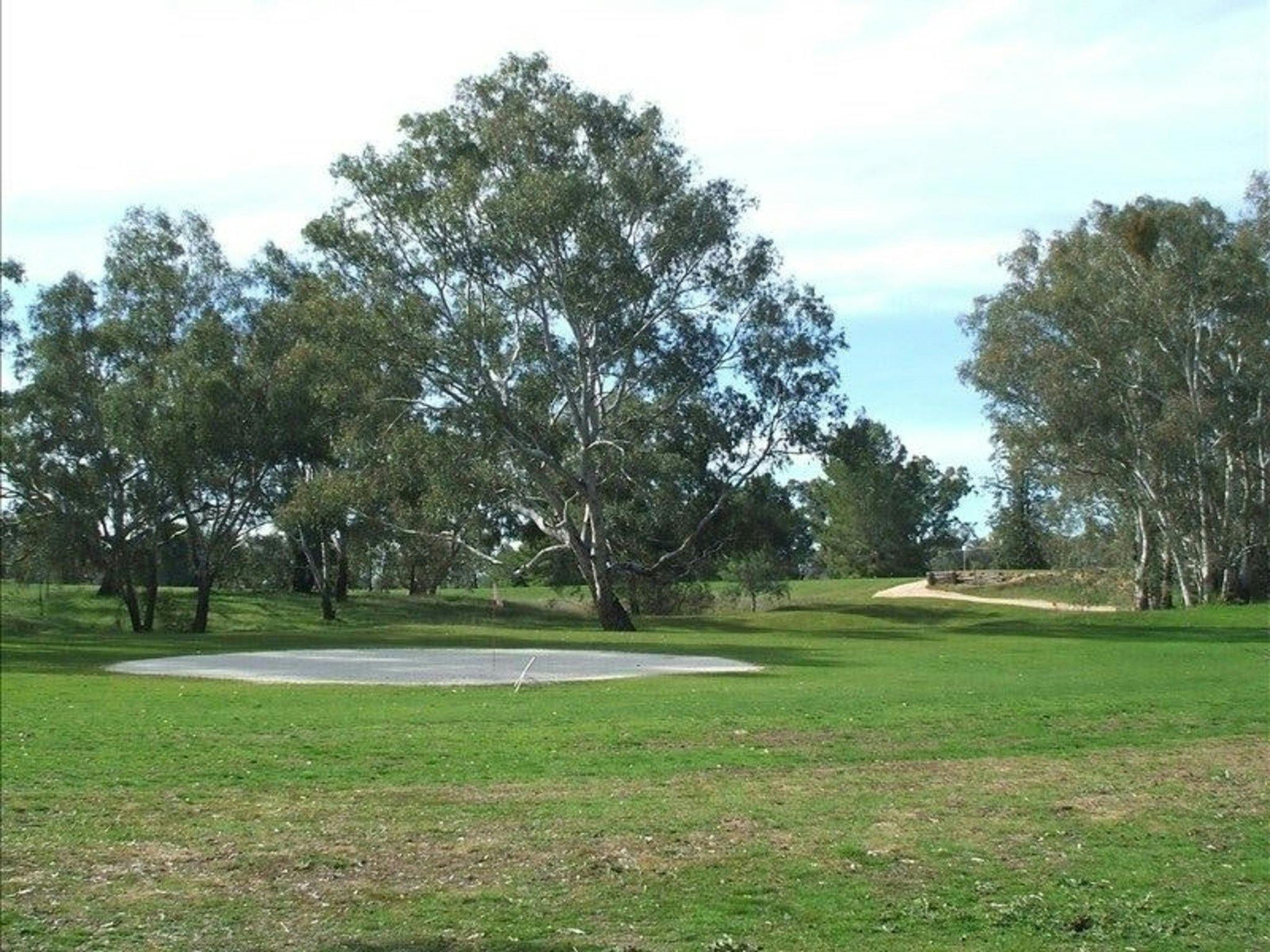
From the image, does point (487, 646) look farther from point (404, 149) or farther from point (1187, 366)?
point (1187, 366)

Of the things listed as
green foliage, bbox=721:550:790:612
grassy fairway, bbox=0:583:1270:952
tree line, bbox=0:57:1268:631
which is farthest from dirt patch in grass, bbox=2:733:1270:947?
green foliage, bbox=721:550:790:612

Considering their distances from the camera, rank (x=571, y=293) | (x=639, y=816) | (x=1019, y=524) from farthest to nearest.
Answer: (x=1019, y=524)
(x=571, y=293)
(x=639, y=816)

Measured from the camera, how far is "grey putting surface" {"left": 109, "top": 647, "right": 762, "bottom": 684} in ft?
87.4

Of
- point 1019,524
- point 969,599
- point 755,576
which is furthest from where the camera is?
point 1019,524

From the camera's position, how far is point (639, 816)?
1223 centimetres

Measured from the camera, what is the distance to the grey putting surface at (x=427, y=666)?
26.6 meters

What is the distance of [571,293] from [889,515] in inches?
2471

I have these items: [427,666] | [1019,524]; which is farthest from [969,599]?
[427,666]

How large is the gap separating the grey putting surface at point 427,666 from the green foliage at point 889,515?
6274 centimetres

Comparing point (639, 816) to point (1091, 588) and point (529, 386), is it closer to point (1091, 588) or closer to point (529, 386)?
point (529, 386)

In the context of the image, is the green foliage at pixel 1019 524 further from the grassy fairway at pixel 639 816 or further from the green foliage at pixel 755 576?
the grassy fairway at pixel 639 816

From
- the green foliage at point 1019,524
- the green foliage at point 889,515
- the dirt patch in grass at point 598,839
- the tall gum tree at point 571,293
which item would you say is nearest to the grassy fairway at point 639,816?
the dirt patch in grass at point 598,839

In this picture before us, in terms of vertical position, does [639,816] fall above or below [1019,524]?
below

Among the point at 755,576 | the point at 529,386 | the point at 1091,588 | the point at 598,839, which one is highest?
the point at 529,386
